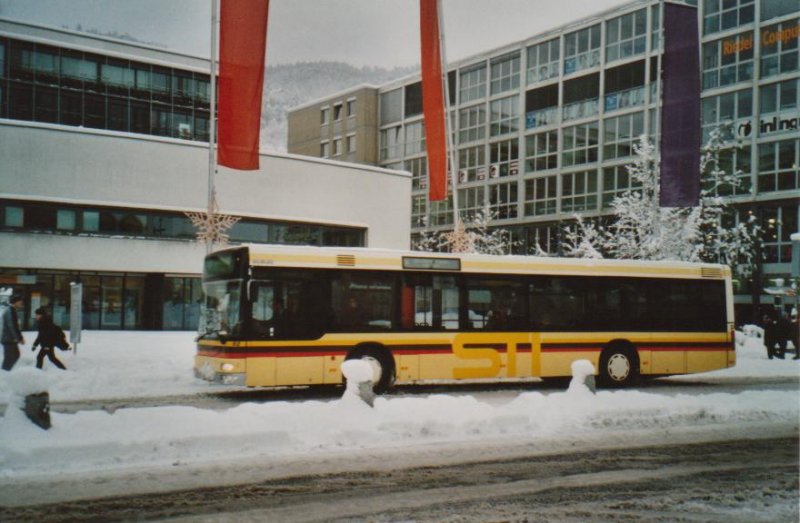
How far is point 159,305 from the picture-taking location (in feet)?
130

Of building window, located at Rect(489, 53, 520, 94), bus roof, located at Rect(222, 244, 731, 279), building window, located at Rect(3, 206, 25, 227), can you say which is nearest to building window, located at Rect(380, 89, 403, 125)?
building window, located at Rect(489, 53, 520, 94)

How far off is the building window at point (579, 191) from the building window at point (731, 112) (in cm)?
895

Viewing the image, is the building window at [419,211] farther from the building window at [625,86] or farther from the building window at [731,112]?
the building window at [731,112]

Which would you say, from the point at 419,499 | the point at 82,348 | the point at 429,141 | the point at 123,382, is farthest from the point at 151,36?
the point at 419,499

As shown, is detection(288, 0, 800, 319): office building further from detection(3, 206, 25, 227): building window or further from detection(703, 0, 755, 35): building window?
detection(3, 206, 25, 227): building window

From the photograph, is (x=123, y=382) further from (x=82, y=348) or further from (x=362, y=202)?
(x=362, y=202)

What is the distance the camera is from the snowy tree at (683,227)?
120ft

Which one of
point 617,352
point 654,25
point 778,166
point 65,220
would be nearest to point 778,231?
point 778,166

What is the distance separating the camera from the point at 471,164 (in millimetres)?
65500

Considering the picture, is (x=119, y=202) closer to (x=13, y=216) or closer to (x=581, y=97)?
(x=13, y=216)

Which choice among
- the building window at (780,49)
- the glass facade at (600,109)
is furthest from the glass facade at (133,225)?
the building window at (780,49)

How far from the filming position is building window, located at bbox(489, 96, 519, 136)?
61.5 meters

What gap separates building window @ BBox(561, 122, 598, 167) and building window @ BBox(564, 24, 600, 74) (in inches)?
165

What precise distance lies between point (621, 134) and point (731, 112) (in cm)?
824
